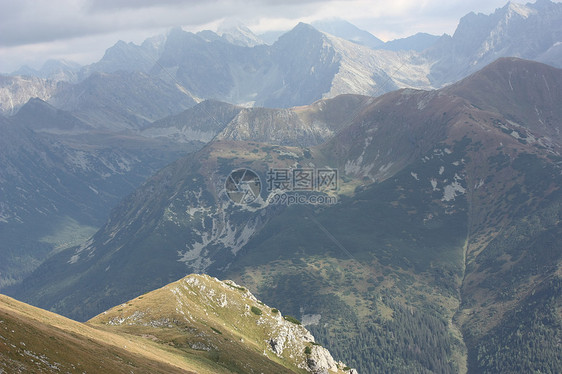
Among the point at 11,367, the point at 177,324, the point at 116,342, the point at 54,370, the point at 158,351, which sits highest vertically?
the point at 11,367

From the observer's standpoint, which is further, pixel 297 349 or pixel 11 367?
pixel 297 349

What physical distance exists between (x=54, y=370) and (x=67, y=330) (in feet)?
123

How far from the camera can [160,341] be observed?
496 feet

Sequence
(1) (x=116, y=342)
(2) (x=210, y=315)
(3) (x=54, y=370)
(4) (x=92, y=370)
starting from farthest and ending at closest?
(2) (x=210, y=315) → (1) (x=116, y=342) → (4) (x=92, y=370) → (3) (x=54, y=370)

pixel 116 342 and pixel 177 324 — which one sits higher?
pixel 116 342

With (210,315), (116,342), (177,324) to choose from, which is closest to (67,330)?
(116,342)

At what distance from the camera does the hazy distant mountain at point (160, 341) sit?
85.4m

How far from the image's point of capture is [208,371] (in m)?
133

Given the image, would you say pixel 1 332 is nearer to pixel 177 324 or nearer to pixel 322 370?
pixel 177 324

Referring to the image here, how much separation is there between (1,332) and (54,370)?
11.4m

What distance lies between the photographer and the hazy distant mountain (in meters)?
85.4

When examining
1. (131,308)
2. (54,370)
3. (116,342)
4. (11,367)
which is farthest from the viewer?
(131,308)

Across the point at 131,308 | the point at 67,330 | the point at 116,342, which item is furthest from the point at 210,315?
the point at 67,330

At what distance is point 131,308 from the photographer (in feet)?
579
